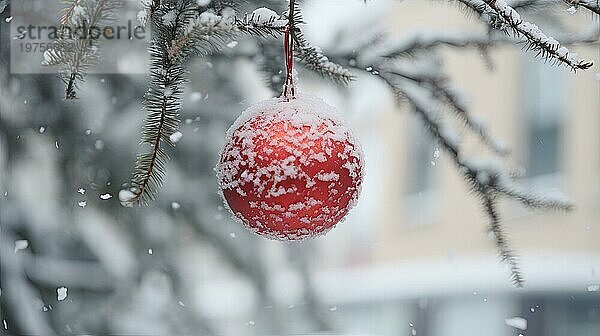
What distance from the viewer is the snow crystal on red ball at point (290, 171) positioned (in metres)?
0.65

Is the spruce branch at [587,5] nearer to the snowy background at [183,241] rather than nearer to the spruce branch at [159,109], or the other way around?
the snowy background at [183,241]

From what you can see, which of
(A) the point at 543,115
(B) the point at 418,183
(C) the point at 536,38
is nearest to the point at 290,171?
(C) the point at 536,38

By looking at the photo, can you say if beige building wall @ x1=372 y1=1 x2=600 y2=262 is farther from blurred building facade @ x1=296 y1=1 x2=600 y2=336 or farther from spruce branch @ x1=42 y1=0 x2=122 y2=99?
spruce branch @ x1=42 y1=0 x2=122 y2=99

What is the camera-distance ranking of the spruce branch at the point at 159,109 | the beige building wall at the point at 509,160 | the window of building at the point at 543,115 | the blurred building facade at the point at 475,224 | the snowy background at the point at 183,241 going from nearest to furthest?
1. the spruce branch at the point at 159,109
2. the snowy background at the point at 183,241
3. the blurred building facade at the point at 475,224
4. the beige building wall at the point at 509,160
5. the window of building at the point at 543,115

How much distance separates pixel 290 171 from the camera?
64cm

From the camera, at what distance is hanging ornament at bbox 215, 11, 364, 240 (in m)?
0.65

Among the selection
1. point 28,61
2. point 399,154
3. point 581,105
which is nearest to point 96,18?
point 28,61

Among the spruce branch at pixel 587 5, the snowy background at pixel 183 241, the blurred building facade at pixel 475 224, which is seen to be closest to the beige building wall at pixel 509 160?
the blurred building facade at pixel 475 224

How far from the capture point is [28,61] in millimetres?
1270

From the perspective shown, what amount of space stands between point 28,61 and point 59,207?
1.61ft

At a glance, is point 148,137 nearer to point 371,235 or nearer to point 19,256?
point 19,256

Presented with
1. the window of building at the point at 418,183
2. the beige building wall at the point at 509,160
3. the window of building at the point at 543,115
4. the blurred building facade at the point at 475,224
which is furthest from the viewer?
the window of building at the point at 418,183

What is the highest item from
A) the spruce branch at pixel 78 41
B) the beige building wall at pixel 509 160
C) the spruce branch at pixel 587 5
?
the beige building wall at pixel 509 160

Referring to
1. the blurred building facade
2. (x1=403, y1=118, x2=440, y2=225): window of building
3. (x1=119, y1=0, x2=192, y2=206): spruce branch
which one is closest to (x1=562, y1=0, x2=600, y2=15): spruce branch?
(x1=119, y1=0, x2=192, y2=206): spruce branch
